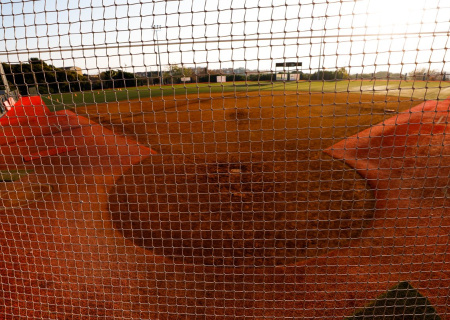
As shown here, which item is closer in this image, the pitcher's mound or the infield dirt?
the infield dirt

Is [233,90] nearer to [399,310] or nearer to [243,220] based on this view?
[243,220]

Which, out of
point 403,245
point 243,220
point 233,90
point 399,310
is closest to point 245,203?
point 243,220

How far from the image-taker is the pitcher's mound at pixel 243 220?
3.74 m

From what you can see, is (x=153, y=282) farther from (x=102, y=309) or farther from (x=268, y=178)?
(x=268, y=178)

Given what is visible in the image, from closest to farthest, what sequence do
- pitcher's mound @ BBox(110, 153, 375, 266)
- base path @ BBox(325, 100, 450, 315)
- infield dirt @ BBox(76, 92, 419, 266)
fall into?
base path @ BBox(325, 100, 450, 315)
infield dirt @ BBox(76, 92, 419, 266)
pitcher's mound @ BBox(110, 153, 375, 266)

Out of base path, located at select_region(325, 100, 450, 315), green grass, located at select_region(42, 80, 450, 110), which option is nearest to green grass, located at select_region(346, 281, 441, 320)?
base path, located at select_region(325, 100, 450, 315)

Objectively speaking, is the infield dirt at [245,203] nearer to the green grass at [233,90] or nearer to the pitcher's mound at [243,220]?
the pitcher's mound at [243,220]

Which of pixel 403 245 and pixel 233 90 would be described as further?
pixel 233 90

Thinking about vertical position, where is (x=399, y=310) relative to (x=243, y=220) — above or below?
below

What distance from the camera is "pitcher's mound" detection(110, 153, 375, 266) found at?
12.3 ft

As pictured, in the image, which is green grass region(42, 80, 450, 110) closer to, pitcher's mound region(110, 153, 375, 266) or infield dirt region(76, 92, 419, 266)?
infield dirt region(76, 92, 419, 266)

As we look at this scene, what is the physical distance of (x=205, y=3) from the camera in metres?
2.38

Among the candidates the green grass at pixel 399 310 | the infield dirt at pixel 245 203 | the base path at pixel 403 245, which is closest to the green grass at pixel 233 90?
the infield dirt at pixel 245 203

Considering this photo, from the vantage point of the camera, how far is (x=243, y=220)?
4398mm
